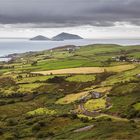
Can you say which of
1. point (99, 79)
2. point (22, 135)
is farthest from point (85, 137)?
point (99, 79)

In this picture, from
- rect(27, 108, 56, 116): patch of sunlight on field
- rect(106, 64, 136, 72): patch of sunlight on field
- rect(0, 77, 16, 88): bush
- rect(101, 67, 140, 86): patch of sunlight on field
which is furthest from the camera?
rect(106, 64, 136, 72): patch of sunlight on field

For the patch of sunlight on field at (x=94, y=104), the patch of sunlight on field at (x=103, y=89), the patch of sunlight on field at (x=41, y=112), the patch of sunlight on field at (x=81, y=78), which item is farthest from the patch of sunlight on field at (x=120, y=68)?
the patch of sunlight on field at (x=41, y=112)

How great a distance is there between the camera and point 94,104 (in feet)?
395

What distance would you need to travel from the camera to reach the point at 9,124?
93.1 m

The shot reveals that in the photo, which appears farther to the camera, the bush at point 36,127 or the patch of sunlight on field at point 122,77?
the patch of sunlight on field at point 122,77

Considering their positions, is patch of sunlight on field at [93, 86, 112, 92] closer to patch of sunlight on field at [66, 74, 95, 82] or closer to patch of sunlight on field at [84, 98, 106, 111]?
patch of sunlight on field at [84, 98, 106, 111]

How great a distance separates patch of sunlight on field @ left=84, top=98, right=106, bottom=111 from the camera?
11529 centimetres

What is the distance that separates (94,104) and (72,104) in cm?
842

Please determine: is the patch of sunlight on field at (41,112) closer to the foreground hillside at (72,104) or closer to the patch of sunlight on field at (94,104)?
the foreground hillside at (72,104)

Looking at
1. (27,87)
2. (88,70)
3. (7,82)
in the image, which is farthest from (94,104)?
(7,82)

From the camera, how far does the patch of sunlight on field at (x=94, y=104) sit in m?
115

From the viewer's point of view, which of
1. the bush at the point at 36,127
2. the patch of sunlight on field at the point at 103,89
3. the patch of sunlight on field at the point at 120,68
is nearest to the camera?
the bush at the point at 36,127

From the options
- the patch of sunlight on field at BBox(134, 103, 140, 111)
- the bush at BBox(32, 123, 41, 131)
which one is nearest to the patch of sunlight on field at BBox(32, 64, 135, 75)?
the patch of sunlight on field at BBox(134, 103, 140, 111)

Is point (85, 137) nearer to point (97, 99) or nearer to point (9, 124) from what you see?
point (9, 124)
